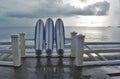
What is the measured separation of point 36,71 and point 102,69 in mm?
2258

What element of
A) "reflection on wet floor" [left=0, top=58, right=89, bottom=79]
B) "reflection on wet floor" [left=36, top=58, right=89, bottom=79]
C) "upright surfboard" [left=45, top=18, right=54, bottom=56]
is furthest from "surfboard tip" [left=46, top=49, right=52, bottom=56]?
"reflection on wet floor" [left=36, top=58, right=89, bottom=79]

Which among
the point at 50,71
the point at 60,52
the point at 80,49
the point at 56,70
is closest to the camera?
the point at 50,71

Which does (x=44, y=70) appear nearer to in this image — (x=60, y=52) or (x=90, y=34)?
(x=60, y=52)

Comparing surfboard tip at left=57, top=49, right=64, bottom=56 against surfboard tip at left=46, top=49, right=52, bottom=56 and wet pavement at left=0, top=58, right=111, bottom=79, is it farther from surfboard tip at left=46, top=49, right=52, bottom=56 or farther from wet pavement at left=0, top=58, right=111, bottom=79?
wet pavement at left=0, top=58, right=111, bottom=79

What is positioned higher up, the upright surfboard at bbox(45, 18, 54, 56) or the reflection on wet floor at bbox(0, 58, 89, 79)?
the upright surfboard at bbox(45, 18, 54, 56)

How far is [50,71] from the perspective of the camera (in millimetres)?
7395

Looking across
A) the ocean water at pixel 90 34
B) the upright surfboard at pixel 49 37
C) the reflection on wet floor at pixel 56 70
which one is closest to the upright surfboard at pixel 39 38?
the upright surfboard at pixel 49 37

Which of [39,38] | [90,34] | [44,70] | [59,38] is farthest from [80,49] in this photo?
[90,34]

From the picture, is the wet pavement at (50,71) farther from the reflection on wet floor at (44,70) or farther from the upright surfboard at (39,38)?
the upright surfboard at (39,38)

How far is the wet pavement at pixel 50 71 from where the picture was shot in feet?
22.1

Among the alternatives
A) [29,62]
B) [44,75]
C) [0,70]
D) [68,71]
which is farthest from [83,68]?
[0,70]

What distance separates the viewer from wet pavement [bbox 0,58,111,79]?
6.74 meters

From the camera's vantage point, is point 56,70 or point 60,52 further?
point 60,52

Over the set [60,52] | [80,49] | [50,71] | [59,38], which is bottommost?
[50,71]
